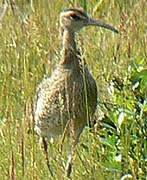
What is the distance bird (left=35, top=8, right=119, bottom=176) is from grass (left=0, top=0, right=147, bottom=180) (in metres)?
0.08

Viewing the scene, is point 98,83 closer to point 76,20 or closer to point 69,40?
point 69,40

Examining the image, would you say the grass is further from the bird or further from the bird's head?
the bird's head

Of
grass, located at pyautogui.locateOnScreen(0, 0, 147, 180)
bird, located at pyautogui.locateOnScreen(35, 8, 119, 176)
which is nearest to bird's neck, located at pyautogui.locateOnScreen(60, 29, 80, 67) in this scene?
bird, located at pyautogui.locateOnScreen(35, 8, 119, 176)

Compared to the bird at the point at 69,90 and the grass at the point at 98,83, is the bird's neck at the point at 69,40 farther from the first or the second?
the grass at the point at 98,83

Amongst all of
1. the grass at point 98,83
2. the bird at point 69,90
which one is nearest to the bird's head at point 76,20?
the bird at point 69,90

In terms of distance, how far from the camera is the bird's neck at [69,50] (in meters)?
4.39

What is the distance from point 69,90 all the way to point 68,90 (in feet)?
0.07

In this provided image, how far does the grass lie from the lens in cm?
339

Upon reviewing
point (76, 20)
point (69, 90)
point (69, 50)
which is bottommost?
point (69, 90)

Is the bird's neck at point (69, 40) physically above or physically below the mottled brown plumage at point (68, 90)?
above

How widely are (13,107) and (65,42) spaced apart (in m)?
0.55

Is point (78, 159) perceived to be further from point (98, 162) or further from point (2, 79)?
point (2, 79)

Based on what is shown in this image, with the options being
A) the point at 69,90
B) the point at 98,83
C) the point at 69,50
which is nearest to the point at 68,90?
the point at 69,90

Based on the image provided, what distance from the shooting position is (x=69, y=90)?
4156 mm
